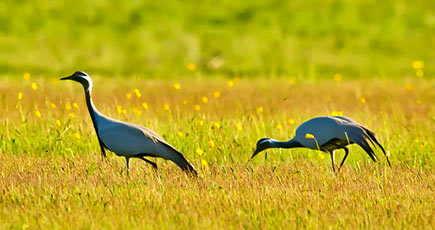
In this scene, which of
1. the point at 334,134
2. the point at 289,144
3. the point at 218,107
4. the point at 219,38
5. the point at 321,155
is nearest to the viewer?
the point at 334,134

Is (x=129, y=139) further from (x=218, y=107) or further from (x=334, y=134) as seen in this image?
(x=218, y=107)

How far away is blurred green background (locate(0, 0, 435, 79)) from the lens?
71.2 feet

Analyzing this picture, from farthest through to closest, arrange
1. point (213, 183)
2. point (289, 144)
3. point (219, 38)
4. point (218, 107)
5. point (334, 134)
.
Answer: point (219, 38) → point (218, 107) → point (289, 144) → point (334, 134) → point (213, 183)

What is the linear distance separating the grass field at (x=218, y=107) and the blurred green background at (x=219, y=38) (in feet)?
0.20

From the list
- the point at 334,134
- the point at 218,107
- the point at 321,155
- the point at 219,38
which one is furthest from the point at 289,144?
the point at 219,38

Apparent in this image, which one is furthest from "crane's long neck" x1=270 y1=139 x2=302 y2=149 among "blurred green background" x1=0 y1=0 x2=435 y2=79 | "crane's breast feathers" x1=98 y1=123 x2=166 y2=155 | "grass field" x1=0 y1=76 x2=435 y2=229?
"blurred green background" x1=0 y1=0 x2=435 y2=79

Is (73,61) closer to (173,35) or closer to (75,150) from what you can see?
(173,35)

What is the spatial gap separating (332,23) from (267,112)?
13.1 m

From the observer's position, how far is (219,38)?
23.4m

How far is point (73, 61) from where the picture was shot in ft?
71.8

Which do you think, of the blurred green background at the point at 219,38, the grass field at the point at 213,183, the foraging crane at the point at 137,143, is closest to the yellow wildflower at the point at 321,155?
Result: the grass field at the point at 213,183

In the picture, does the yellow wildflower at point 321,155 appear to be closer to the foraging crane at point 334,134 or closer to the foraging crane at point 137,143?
the foraging crane at point 334,134

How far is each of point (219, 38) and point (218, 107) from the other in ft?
34.3

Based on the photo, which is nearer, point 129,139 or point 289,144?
point 129,139
